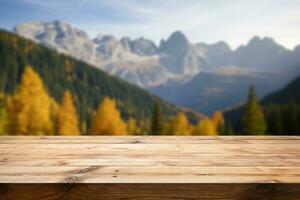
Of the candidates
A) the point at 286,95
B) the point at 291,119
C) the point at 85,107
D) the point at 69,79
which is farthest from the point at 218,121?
the point at 69,79

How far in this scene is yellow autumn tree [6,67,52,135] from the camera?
2820 cm

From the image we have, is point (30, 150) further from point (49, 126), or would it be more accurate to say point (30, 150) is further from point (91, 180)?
point (49, 126)

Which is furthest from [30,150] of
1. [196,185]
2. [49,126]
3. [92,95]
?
[92,95]

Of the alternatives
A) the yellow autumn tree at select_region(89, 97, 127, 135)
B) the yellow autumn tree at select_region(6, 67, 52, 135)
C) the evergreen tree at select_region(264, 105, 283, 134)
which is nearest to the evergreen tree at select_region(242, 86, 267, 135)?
the yellow autumn tree at select_region(89, 97, 127, 135)

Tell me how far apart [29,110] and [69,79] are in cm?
11330

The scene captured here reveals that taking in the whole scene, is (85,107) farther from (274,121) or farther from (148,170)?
(148,170)

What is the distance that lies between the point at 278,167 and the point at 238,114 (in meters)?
120

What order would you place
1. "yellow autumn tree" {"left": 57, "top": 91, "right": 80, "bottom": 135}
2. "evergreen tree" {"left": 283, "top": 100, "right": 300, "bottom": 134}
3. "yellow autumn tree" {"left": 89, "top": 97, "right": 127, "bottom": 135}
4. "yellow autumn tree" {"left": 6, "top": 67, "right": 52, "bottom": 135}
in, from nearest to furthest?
"yellow autumn tree" {"left": 6, "top": 67, "right": 52, "bottom": 135}, "yellow autumn tree" {"left": 89, "top": 97, "right": 127, "bottom": 135}, "yellow autumn tree" {"left": 57, "top": 91, "right": 80, "bottom": 135}, "evergreen tree" {"left": 283, "top": 100, "right": 300, "bottom": 134}

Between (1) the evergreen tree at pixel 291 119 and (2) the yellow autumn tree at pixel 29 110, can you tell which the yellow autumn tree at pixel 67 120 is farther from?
(1) the evergreen tree at pixel 291 119

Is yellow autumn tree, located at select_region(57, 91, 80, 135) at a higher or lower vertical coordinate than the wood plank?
lower

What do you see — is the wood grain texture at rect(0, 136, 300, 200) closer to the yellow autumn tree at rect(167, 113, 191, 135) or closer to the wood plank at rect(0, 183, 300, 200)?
the wood plank at rect(0, 183, 300, 200)

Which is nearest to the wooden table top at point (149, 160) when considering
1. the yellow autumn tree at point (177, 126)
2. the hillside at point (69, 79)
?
the yellow autumn tree at point (177, 126)

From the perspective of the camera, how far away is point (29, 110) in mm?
28281

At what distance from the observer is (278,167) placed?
6.44ft
